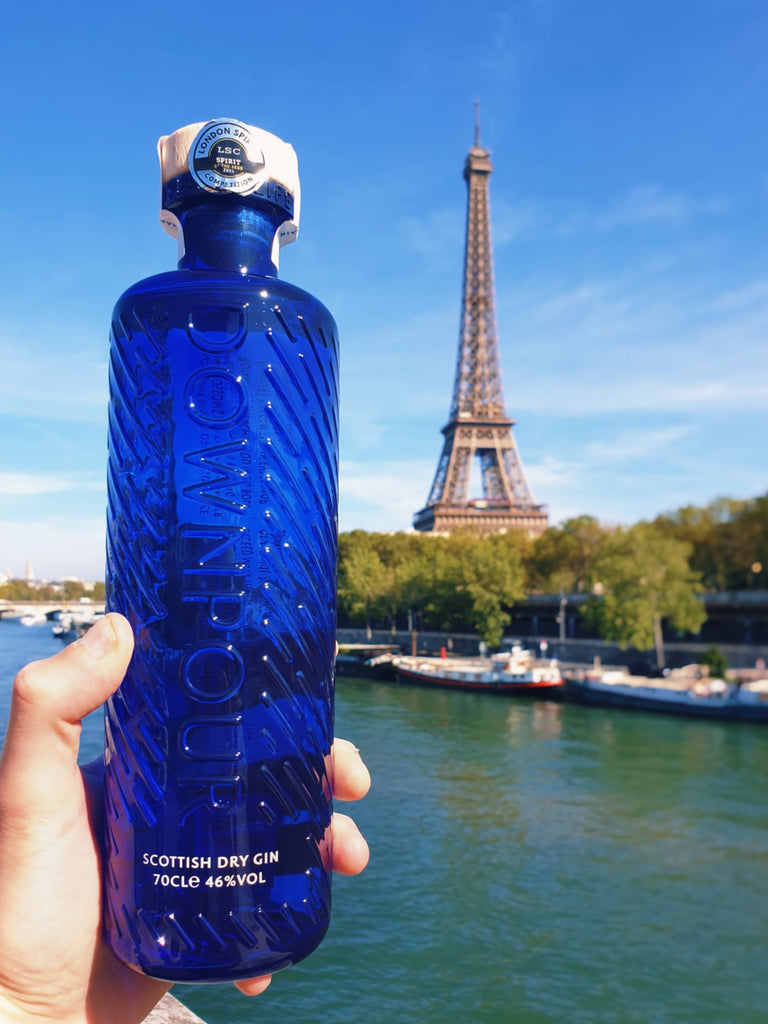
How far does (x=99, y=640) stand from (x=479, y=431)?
57.3m

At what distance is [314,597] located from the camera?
138 cm

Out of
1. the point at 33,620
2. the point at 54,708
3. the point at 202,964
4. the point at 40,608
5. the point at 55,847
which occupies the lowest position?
the point at 33,620

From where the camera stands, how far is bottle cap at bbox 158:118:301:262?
1300 mm

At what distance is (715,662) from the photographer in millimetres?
26953

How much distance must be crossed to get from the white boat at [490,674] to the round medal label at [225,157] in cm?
2785

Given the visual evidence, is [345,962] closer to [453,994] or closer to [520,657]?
[453,994]

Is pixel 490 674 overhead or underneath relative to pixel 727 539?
underneath

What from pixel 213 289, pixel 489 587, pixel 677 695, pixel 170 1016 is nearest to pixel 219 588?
pixel 213 289

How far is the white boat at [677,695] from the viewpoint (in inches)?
889

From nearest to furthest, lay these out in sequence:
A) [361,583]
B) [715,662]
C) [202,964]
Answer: [202,964], [715,662], [361,583]

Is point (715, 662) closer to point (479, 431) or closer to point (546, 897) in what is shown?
point (546, 897)

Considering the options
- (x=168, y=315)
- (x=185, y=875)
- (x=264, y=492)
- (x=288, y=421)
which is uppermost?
(x=168, y=315)

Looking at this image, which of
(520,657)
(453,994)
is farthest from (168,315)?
(520,657)

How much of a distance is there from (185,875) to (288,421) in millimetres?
672
